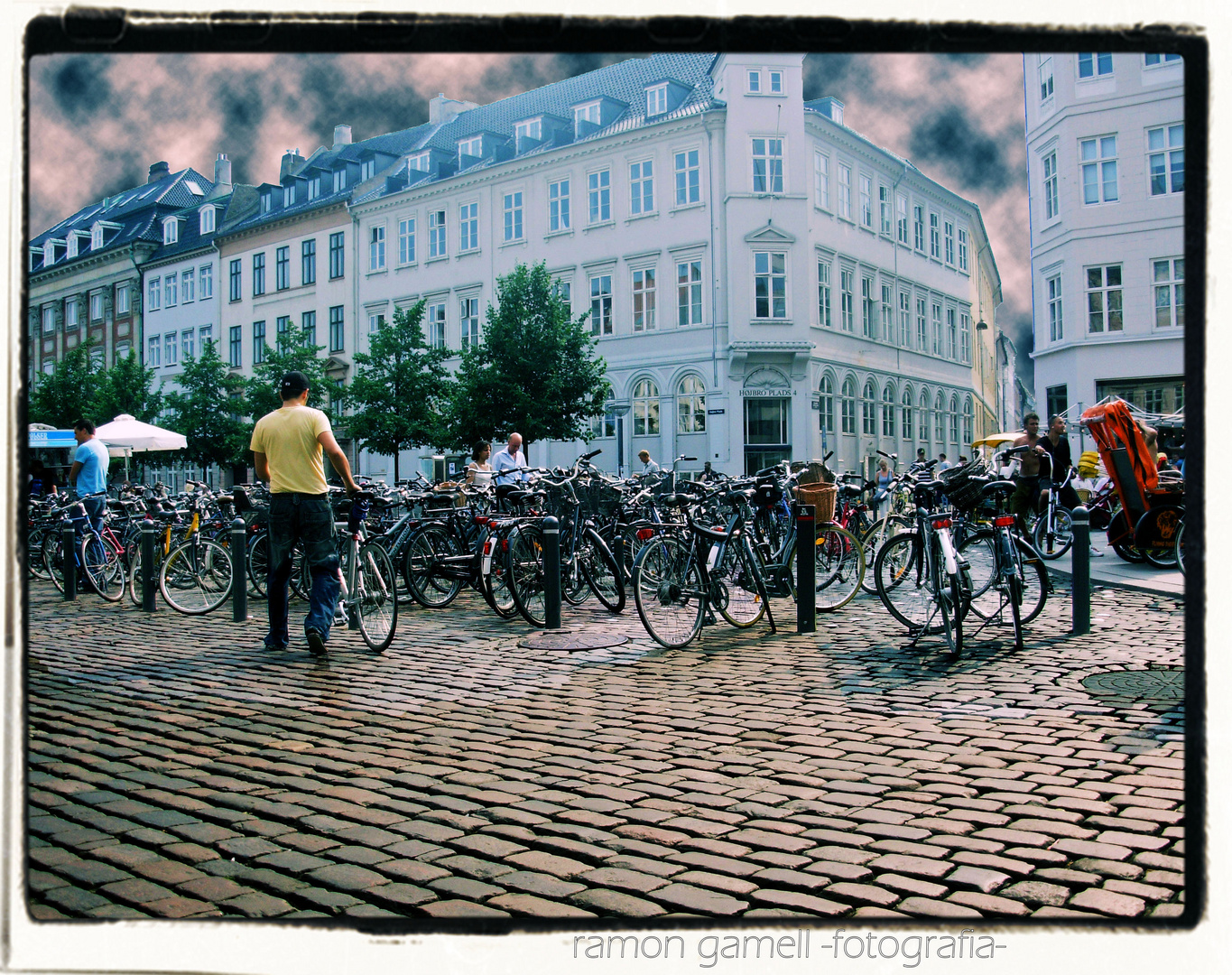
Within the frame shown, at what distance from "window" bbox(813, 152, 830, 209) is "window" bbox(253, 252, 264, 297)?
25.3m

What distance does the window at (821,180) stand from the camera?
3591cm

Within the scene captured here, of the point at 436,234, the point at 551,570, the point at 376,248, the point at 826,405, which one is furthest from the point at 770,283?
the point at 551,570

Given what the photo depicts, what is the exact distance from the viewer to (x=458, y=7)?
202 centimetres

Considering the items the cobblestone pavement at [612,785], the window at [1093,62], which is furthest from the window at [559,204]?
the cobblestone pavement at [612,785]

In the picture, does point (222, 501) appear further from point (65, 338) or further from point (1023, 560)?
point (65, 338)

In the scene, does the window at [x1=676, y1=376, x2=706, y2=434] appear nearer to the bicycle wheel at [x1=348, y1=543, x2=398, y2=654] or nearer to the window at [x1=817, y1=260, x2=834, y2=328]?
the window at [x1=817, y1=260, x2=834, y2=328]

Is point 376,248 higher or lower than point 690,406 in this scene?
higher

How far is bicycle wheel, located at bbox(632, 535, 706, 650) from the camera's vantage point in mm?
7664

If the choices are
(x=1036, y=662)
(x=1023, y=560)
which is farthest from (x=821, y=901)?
(x=1023, y=560)

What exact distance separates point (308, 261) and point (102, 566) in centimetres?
3748

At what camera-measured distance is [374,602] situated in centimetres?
783

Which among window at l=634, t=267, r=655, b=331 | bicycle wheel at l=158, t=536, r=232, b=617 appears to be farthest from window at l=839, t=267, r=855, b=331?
bicycle wheel at l=158, t=536, r=232, b=617

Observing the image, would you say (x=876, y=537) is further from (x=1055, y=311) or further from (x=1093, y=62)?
(x=1055, y=311)

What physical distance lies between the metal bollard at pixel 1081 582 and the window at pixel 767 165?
29775mm
